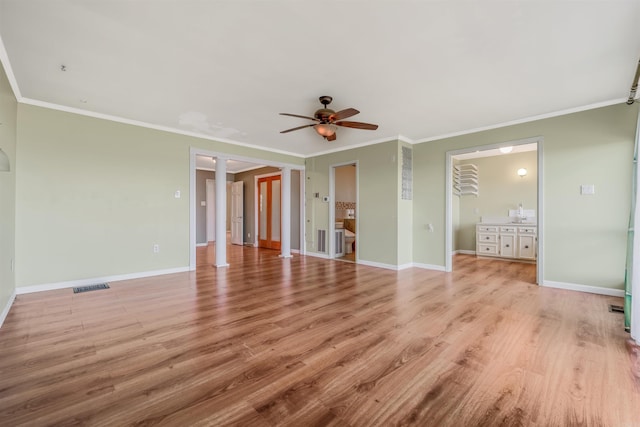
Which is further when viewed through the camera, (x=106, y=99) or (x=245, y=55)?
(x=106, y=99)

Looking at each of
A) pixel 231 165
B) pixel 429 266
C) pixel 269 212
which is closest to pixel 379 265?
pixel 429 266

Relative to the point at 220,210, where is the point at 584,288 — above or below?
below

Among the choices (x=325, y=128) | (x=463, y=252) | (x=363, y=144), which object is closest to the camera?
(x=325, y=128)

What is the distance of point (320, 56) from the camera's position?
2.75 meters

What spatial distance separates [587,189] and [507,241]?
2904 millimetres

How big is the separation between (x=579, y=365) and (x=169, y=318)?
352 centimetres

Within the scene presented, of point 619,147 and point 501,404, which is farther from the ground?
Result: point 619,147

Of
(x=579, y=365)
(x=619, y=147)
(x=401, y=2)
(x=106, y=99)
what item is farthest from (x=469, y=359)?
(x=106, y=99)

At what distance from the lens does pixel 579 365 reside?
6.86 feet

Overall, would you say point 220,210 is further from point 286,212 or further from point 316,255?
point 316,255

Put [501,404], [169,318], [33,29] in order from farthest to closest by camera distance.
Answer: [169,318] < [33,29] < [501,404]

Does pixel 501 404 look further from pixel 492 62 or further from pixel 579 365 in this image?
pixel 492 62

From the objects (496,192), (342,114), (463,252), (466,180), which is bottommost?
(463,252)

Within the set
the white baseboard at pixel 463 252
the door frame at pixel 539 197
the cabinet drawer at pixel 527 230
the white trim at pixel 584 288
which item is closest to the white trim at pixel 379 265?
the door frame at pixel 539 197
